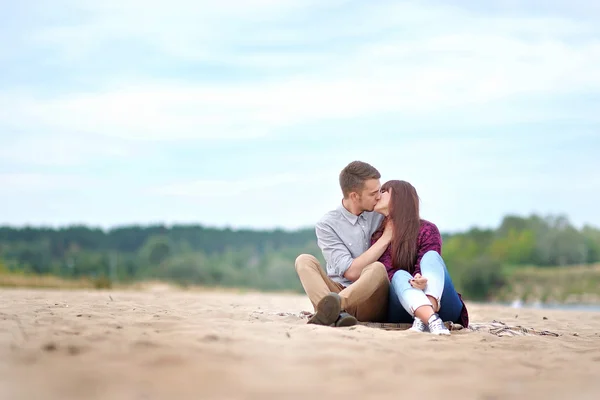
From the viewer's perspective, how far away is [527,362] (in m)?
5.12

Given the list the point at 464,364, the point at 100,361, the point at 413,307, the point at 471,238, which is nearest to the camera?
the point at 100,361

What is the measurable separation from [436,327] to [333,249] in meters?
1.27

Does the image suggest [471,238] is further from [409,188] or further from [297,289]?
[409,188]

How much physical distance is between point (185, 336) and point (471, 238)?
60.3 m

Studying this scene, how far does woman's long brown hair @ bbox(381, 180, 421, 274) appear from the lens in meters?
6.48

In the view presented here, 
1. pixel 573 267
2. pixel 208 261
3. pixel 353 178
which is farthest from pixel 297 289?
pixel 353 178

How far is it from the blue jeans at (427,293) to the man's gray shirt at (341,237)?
20.1 inches

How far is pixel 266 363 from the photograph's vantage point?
14.7 feet

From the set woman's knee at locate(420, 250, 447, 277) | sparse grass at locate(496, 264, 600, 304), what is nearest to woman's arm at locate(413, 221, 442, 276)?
woman's knee at locate(420, 250, 447, 277)

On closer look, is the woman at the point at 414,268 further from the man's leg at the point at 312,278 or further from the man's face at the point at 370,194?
the man's leg at the point at 312,278

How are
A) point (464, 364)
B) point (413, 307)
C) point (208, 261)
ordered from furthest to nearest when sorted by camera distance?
point (208, 261), point (413, 307), point (464, 364)

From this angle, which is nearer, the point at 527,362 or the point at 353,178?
the point at 527,362

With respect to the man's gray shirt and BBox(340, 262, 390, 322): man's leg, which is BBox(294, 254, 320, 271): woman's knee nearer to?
the man's gray shirt

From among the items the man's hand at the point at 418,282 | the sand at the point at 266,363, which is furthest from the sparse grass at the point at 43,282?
the man's hand at the point at 418,282
